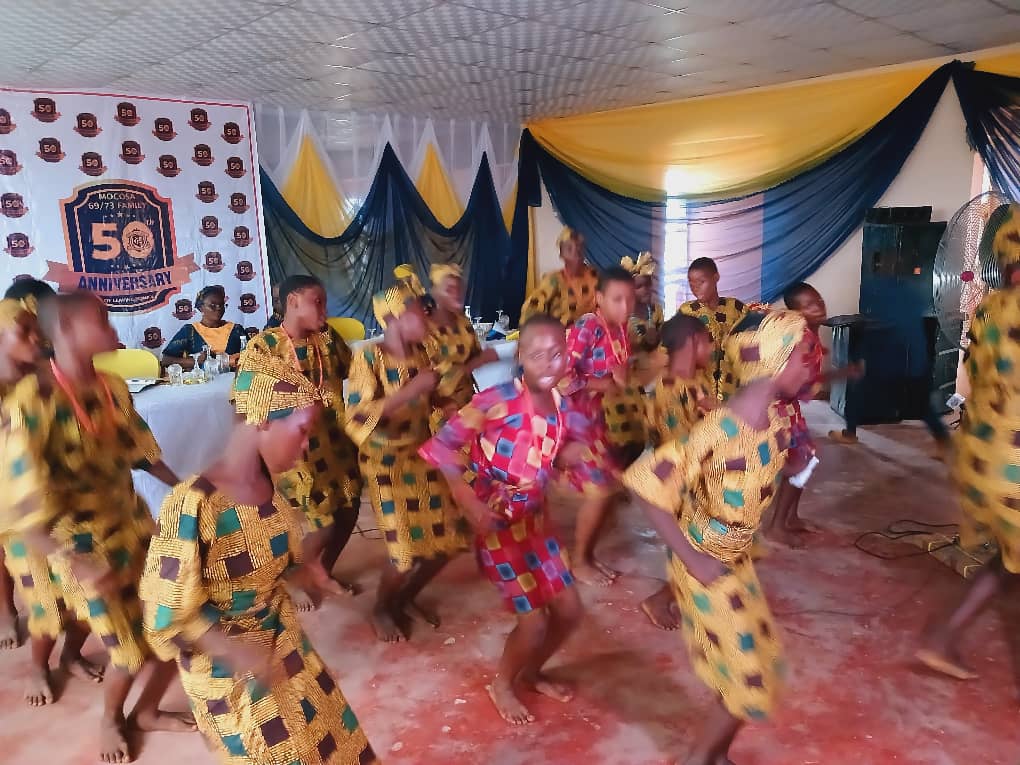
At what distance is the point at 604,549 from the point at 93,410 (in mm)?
2477

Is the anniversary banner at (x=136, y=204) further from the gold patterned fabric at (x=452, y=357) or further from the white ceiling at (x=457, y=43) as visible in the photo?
the gold patterned fabric at (x=452, y=357)

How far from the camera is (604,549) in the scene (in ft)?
12.5

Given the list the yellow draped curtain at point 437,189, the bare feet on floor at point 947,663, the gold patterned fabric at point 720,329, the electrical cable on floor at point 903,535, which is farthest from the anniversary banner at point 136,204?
the bare feet on floor at point 947,663

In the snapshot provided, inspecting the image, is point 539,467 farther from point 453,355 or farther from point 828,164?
point 828,164

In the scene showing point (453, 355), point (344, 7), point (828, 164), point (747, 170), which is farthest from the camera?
point (747, 170)

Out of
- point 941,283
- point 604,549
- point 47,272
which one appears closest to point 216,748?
point 604,549

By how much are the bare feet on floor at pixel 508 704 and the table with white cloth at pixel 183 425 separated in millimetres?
2038

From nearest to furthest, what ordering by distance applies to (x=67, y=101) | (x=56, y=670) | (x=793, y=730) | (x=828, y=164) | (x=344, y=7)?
(x=793, y=730) < (x=56, y=670) < (x=344, y=7) < (x=67, y=101) < (x=828, y=164)

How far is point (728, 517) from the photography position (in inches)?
69.9

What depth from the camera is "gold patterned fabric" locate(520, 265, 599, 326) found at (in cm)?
429

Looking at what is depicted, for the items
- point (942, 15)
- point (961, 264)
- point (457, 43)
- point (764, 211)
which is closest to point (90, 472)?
point (457, 43)

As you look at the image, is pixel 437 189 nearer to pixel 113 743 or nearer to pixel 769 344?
pixel 113 743

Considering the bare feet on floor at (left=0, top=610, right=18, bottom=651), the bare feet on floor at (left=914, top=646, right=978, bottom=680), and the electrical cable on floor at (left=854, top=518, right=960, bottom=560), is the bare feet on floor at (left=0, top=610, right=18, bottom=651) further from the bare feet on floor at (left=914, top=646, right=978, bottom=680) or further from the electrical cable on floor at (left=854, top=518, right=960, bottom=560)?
the electrical cable on floor at (left=854, top=518, right=960, bottom=560)

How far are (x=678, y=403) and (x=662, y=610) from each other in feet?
2.81
